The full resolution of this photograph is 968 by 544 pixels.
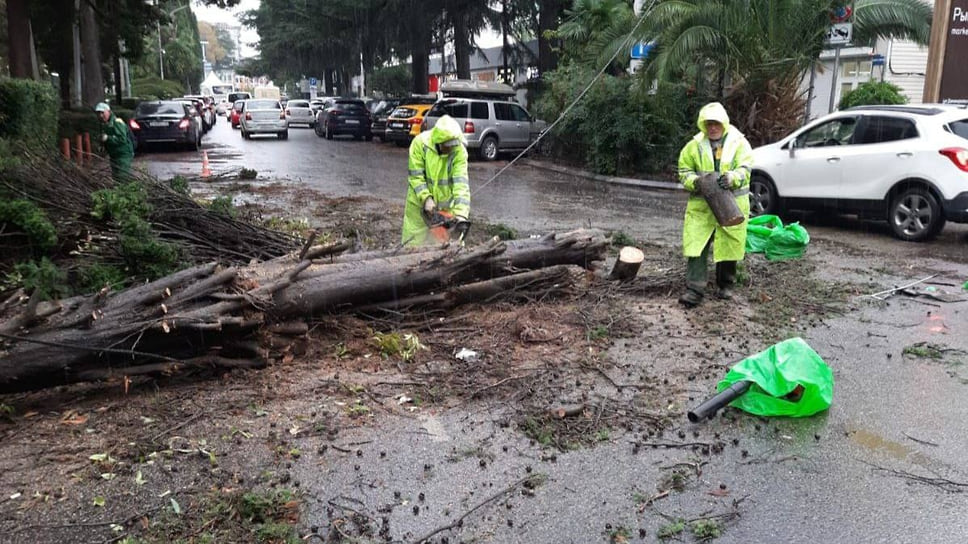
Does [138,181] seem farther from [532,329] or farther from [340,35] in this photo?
[340,35]

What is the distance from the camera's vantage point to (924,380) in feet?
16.8

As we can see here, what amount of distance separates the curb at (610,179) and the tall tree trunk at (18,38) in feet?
42.3

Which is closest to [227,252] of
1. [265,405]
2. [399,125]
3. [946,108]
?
[265,405]

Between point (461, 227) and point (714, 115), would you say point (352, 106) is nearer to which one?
point (461, 227)

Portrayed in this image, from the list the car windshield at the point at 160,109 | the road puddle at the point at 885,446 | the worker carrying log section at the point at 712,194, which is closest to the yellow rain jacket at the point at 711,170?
the worker carrying log section at the point at 712,194

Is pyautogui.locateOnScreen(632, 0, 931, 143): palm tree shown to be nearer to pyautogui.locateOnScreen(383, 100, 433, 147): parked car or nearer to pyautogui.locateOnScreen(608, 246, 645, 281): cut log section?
pyautogui.locateOnScreen(608, 246, 645, 281): cut log section

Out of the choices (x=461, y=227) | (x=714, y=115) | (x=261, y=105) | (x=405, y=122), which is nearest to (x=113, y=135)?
(x=461, y=227)

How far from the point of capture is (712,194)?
6.48 metres

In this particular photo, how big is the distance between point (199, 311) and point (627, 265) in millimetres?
4090

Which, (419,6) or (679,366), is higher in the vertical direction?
(419,6)

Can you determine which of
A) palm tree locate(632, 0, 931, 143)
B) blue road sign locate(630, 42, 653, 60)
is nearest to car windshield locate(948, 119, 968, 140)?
palm tree locate(632, 0, 931, 143)

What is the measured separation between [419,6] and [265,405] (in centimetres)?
2881

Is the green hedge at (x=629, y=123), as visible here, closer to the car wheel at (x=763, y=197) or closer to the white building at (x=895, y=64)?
the car wheel at (x=763, y=197)

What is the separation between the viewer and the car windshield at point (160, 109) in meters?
23.7
